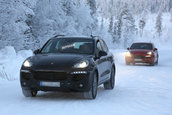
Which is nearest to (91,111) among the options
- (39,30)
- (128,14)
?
(39,30)

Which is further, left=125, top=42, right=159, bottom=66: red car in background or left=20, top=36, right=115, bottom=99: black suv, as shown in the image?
left=125, top=42, right=159, bottom=66: red car in background

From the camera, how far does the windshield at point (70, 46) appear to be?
10086mm

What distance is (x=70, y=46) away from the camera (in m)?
10.2

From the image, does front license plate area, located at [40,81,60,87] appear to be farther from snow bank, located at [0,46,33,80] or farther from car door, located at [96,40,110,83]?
snow bank, located at [0,46,33,80]

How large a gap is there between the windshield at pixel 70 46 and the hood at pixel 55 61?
592mm

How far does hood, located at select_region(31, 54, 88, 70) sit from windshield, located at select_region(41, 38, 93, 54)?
1.94 ft

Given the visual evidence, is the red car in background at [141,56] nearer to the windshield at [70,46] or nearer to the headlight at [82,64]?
the windshield at [70,46]

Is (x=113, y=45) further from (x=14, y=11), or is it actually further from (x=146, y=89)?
(x=146, y=89)

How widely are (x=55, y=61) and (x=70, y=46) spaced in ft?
4.34

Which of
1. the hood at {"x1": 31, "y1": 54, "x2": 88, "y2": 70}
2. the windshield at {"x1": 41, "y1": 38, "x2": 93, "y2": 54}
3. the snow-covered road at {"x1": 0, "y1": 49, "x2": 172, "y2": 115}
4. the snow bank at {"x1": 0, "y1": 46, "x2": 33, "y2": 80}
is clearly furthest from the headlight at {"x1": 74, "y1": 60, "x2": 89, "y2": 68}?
the snow bank at {"x1": 0, "y1": 46, "x2": 33, "y2": 80}

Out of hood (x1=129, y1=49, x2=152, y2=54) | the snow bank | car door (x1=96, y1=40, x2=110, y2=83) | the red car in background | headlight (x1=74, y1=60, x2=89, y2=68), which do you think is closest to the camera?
headlight (x1=74, y1=60, x2=89, y2=68)

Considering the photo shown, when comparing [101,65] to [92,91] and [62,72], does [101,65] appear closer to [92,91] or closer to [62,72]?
[92,91]

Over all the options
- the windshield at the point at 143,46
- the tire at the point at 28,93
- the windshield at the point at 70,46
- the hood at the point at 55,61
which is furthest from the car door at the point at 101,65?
the windshield at the point at 143,46

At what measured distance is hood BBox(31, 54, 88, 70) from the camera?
8.84 meters
